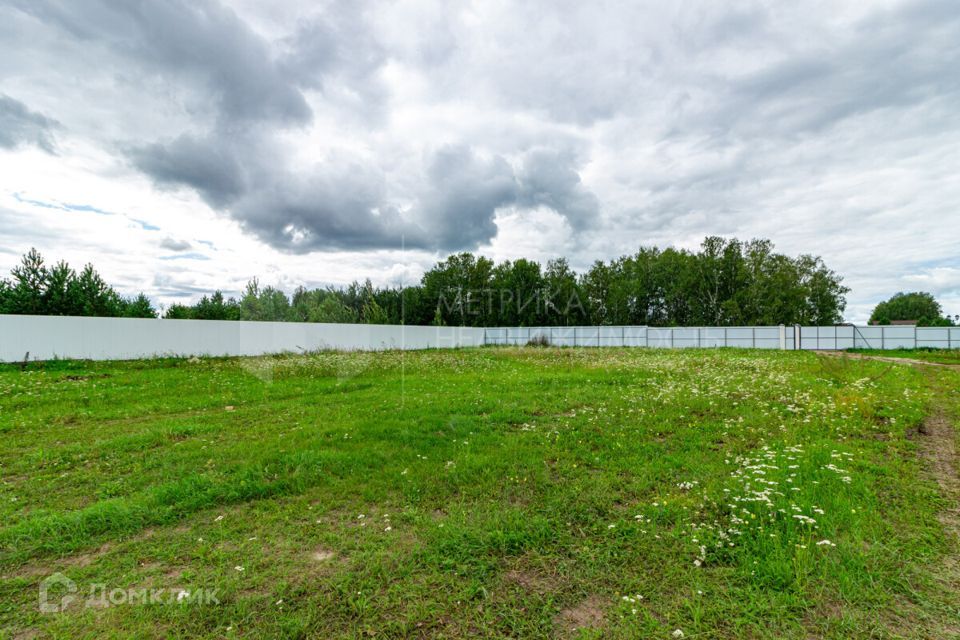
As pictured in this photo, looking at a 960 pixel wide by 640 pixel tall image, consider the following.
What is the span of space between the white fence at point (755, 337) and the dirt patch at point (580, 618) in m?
32.1

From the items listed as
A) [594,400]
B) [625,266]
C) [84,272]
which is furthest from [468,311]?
[594,400]

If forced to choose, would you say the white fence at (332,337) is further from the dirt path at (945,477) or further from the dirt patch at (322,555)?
the dirt path at (945,477)

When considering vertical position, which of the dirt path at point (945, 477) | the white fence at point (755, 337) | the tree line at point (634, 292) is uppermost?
the tree line at point (634, 292)

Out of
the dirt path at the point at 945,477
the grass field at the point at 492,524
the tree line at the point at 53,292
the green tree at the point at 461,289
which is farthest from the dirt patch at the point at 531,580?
the green tree at the point at 461,289

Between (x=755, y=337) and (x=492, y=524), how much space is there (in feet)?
111

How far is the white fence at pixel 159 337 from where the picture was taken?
48.8ft

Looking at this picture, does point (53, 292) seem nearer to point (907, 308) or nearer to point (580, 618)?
point (580, 618)

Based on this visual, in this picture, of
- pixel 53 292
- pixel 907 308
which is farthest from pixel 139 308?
pixel 907 308

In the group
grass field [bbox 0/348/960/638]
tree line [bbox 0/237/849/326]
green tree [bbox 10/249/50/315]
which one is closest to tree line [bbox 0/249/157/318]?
green tree [bbox 10/249/50/315]

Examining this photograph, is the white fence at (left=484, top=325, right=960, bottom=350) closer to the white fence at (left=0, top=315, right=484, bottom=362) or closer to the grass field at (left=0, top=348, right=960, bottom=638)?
the white fence at (left=0, top=315, right=484, bottom=362)

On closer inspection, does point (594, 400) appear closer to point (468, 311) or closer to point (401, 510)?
point (401, 510)

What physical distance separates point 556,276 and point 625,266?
358 inches

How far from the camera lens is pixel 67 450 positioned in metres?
5.33

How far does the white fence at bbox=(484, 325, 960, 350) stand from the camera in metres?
26.8
